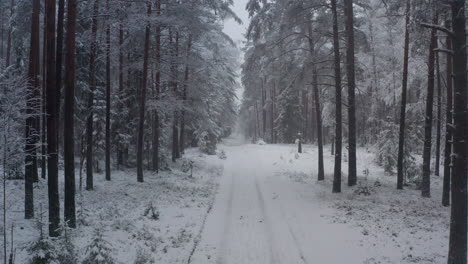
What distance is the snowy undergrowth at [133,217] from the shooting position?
9836mm

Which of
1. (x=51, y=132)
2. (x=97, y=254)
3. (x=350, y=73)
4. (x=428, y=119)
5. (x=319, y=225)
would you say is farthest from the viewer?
(x=350, y=73)

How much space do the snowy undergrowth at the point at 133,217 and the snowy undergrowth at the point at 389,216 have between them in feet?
16.8

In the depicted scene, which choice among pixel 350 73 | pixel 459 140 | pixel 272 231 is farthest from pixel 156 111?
pixel 459 140

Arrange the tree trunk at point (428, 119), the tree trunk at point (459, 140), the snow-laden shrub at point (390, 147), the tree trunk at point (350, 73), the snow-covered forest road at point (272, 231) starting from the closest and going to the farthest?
the tree trunk at point (459, 140), the snow-covered forest road at point (272, 231), the tree trunk at point (428, 119), the tree trunk at point (350, 73), the snow-laden shrub at point (390, 147)

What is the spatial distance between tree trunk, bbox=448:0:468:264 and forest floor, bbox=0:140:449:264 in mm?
1053

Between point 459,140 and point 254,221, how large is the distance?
733 cm

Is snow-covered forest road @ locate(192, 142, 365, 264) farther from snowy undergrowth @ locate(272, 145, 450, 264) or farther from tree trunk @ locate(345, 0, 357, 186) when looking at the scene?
tree trunk @ locate(345, 0, 357, 186)

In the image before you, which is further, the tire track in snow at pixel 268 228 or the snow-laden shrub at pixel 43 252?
the tire track in snow at pixel 268 228

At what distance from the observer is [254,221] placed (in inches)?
532

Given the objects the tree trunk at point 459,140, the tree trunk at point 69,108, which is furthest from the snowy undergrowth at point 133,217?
the tree trunk at point 459,140

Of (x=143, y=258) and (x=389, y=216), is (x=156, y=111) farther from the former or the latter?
(x=389, y=216)

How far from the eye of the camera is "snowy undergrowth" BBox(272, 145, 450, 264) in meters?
10.1

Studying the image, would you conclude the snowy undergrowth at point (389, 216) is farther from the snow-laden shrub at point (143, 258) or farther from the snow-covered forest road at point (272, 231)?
the snow-laden shrub at point (143, 258)

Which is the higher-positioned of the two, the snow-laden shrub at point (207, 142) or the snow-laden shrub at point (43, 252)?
the snow-laden shrub at point (207, 142)
